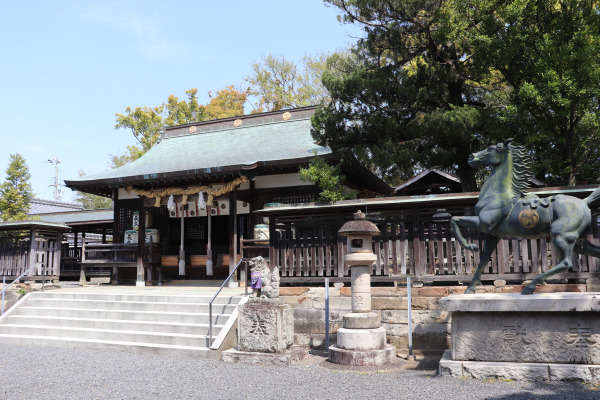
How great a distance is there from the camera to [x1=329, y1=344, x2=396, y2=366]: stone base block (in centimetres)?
750

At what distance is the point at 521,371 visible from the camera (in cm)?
612

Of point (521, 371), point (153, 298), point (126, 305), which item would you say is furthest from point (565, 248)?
point (126, 305)

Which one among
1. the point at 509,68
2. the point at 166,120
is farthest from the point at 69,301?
the point at 166,120

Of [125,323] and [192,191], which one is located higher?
[192,191]

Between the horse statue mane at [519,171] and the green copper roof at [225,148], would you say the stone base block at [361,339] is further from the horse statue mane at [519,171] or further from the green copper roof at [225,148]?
the green copper roof at [225,148]

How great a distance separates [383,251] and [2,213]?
2106 cm

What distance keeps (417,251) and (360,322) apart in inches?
88.1

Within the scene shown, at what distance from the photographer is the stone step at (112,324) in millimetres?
9180

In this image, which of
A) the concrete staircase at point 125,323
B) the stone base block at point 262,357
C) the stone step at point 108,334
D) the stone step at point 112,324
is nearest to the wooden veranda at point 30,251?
the concrete staircase at point 125,323

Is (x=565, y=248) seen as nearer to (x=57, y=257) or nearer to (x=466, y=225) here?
(x=466, y=225)

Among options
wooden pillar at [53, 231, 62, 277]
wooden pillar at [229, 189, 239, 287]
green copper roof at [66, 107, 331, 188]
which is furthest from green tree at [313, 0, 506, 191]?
wooden pillar at [53, 231, 62, 277]

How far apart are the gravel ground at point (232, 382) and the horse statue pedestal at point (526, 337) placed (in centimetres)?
18

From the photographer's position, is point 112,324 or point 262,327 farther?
point 112,324

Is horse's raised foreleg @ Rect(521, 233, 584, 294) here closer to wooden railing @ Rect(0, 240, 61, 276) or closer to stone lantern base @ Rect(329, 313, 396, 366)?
stone lantern base @ Rect(329, 313, 396, 366)
